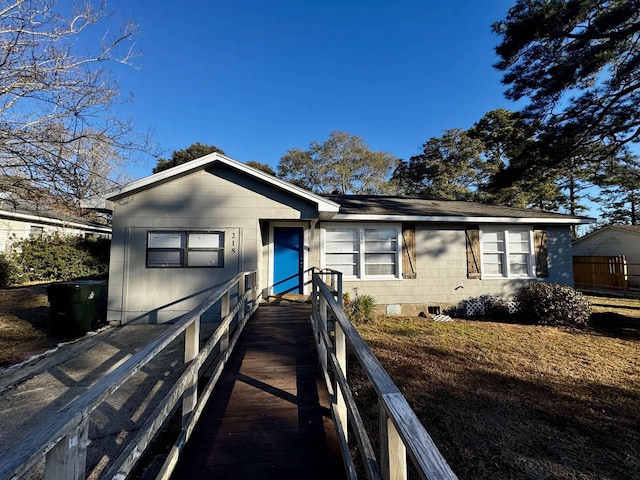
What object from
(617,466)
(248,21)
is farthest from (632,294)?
(248,21)

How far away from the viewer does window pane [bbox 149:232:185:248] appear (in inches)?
268

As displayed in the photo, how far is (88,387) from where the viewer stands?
12.6 ft

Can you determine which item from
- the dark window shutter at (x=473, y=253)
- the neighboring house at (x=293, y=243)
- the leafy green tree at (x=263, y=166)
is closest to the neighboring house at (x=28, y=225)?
the neighboring house at (x=293, y=243)

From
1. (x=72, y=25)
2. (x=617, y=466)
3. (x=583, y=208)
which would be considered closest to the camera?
(x=617, y=466)

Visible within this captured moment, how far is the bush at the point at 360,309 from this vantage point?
766 cm

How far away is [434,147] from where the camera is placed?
22781mm

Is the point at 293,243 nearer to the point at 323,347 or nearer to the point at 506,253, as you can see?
the point at 323,347

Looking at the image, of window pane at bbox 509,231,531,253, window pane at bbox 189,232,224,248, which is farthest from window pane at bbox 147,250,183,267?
window pane at bbox 509,231,531,253

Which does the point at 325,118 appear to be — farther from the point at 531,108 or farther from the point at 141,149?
the point at 141,149

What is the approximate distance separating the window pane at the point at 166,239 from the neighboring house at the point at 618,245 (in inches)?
800

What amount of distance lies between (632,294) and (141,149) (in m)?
20.0

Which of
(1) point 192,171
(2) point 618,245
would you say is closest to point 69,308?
(1) point 192,171

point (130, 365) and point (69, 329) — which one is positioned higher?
point (130, 365)

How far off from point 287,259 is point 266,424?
5.77m
